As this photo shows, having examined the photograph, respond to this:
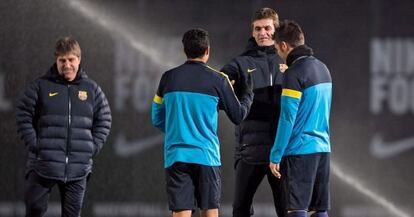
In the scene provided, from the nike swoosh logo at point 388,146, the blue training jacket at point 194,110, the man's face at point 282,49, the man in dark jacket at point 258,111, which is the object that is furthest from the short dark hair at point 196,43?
the nike swoosh logo at point 388,146

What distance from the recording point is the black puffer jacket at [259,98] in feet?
17.0

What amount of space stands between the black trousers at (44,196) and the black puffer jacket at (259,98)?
968 millimetres

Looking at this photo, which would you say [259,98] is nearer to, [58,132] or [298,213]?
[298,213]

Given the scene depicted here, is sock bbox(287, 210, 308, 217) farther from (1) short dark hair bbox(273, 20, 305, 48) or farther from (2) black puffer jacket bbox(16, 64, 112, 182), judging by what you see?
(2) black puffer jacket bbox(16, 64, 112, 182)

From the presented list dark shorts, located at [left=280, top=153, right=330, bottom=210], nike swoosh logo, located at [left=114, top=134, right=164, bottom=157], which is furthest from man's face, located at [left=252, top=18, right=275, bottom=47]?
nike swoosh logo, located at [left=114, top=134, right=164, bottom=157]

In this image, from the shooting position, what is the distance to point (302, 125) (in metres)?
4.73

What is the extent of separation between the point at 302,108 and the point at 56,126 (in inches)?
57.7

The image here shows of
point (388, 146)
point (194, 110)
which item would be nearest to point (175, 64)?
point (388, 146)

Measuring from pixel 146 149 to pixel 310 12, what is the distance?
1606 mm

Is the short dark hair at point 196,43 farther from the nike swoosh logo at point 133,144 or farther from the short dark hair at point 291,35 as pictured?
the nike swoosh logo at point 133,144

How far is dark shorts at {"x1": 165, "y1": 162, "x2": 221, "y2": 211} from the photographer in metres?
4.67

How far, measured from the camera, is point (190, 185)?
185 inches

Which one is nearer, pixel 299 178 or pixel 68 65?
pixel 299 178

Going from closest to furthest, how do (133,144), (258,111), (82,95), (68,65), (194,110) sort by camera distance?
(194,110) → (258,111) → (68,65) → (82,95) → (133,144)
